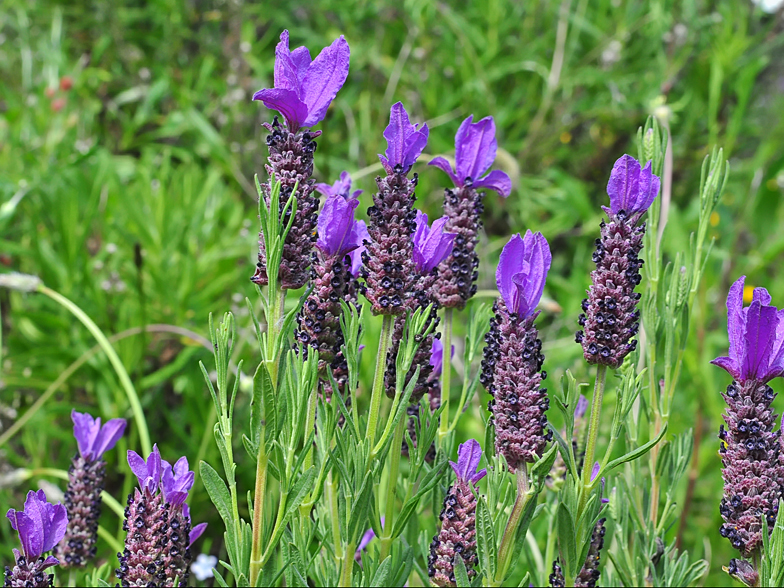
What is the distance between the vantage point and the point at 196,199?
2.78 metres

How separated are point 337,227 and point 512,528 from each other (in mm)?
409

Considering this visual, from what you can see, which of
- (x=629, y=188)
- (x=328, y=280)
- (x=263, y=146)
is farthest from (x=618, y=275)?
(x=263, y=146)

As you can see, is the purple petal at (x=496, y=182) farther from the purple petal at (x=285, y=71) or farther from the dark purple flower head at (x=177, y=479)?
the dark purple flower head at (x=177, y=479)

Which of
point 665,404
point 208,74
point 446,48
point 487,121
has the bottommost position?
point 665,404

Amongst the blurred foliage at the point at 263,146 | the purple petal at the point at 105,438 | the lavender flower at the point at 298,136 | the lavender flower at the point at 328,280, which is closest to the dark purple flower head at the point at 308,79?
the lavender flower at the point at 298,136

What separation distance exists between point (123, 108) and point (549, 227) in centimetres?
208

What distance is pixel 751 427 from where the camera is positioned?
90 cm

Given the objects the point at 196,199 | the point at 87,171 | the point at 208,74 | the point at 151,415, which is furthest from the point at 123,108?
the point at 151,415

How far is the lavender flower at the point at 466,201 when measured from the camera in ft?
3.47

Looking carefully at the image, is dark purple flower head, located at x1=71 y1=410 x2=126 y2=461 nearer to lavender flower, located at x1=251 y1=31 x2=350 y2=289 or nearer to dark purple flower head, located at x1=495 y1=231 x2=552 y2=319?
lavender flower, located at x1=251 y1=31 x2=350 y2=289

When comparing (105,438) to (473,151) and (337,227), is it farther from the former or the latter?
(473,151)

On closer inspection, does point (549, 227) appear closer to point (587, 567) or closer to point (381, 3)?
point (381, 3)

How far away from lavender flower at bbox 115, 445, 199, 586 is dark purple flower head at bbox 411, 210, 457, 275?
41 cm

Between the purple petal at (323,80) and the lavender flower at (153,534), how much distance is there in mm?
472
